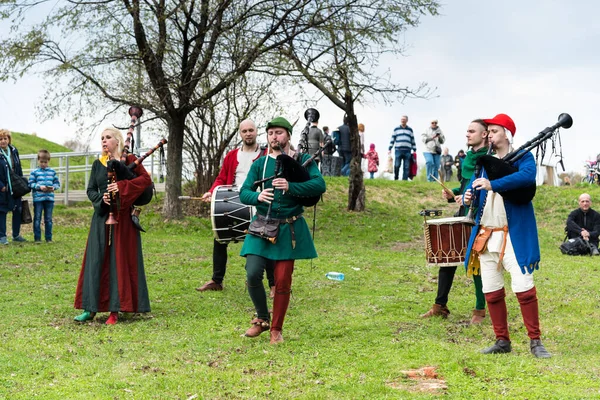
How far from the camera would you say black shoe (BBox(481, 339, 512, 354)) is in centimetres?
742

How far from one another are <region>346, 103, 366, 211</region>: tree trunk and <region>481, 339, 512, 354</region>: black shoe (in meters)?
15.2

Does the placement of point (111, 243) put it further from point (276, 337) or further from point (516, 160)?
point (516, 160)

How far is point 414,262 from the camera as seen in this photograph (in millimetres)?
15180

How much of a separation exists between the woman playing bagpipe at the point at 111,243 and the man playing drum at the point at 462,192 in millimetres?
3286

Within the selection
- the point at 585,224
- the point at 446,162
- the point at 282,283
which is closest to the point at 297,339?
the point at 282,283

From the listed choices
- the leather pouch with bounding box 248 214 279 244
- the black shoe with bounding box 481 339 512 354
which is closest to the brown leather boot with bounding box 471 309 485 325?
the black shoe with bounding box 481 339 512 354

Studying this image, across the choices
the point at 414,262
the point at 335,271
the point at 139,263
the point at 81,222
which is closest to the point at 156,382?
the point at 139,263

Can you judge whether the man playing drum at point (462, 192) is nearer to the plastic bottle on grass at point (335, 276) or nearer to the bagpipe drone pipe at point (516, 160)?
the bagpipe drone pipe at point (516, 160)

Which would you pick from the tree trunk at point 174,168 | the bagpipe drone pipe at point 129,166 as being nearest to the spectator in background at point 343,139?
the tree trunk at point 174,168

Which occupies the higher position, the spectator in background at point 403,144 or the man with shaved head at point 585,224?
the spectator in background at point 403,144

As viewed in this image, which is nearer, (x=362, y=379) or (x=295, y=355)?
(x=362, y=379)

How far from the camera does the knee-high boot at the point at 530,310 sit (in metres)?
7.31

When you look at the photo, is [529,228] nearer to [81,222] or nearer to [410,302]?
[410,302]

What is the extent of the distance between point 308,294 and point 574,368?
498 cm
